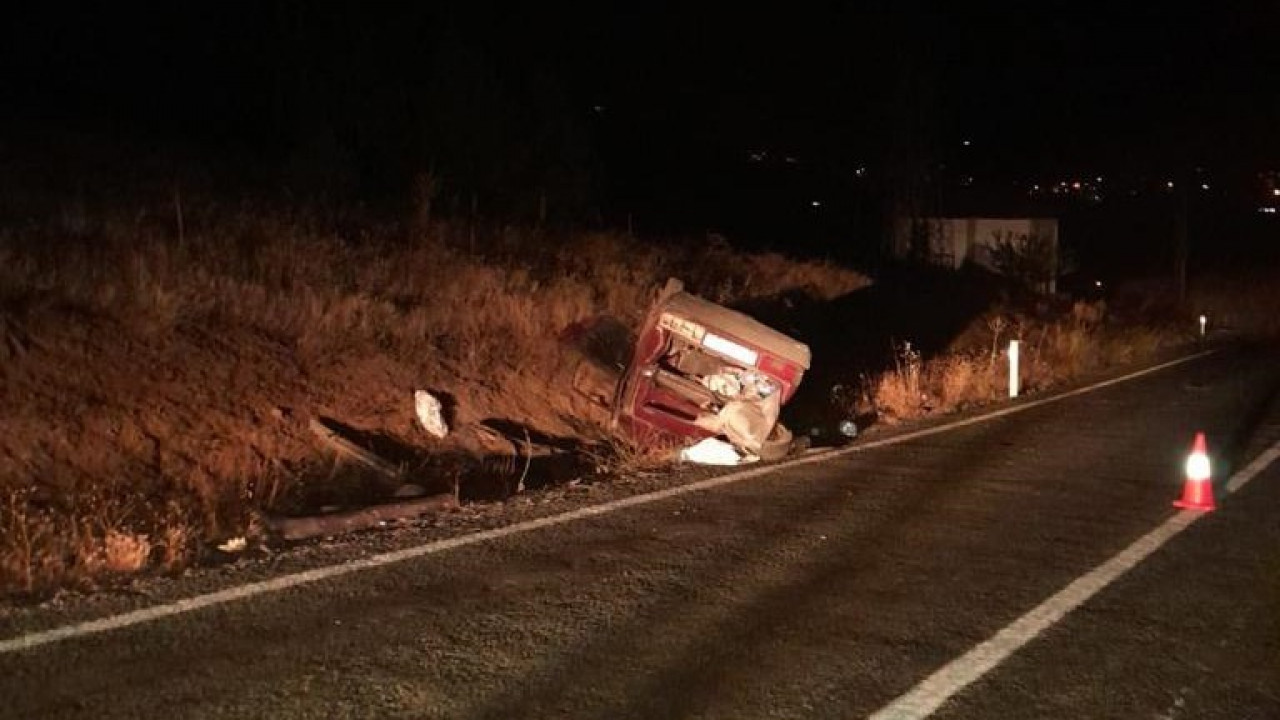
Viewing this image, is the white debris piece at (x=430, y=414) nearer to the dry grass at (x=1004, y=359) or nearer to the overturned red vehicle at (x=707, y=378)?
the overturned red vehicle at (x=707, y=378)

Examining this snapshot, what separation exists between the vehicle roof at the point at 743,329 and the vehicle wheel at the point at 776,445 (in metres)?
0.67

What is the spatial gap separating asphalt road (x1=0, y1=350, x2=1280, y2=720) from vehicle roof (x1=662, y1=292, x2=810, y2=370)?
1713mm

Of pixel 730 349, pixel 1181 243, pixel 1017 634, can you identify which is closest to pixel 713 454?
pixel 730 349

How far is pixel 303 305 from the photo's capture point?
12125mm

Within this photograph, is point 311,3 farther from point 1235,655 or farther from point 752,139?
point 752,139

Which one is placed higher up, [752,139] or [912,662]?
[752,139]

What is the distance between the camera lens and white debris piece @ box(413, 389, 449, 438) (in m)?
11.1

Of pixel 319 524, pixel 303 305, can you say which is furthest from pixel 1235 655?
pixel 303 305

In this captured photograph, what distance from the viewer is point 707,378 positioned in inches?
460

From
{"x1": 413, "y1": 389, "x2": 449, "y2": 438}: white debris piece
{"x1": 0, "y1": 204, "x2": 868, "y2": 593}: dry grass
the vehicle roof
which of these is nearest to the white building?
{"x1": 0, "y1": 204, "x2": 868, "y2": 593}: dry grass

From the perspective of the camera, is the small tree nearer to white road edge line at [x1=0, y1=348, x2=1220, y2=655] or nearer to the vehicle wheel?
white road edge line at [x1=0, y1=348, x2=1220, y2=655]

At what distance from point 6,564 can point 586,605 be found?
10.2 ft

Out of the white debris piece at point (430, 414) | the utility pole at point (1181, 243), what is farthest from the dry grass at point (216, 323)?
the utility pole at point (1181, 243)

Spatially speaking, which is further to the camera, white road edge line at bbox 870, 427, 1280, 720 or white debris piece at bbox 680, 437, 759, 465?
white debris piece at bbox 680, 437, 759, 465
